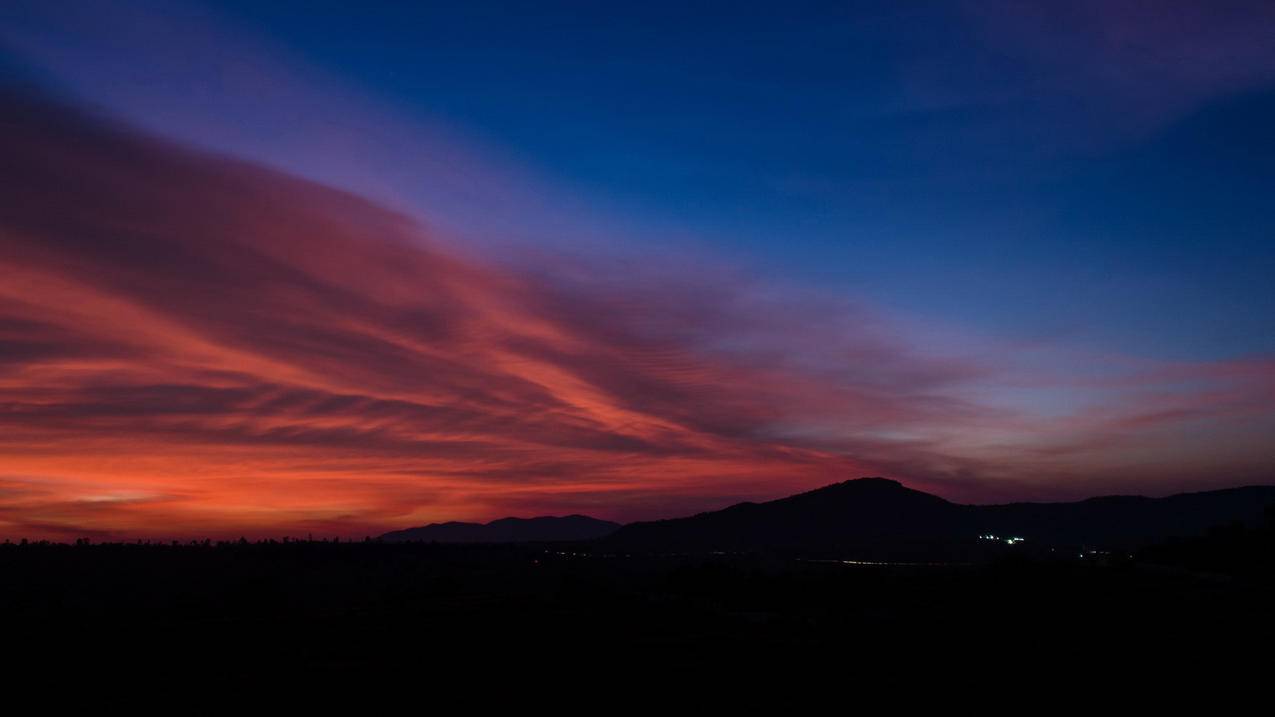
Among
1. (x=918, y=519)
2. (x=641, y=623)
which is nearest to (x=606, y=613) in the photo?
(x=641, y=623)

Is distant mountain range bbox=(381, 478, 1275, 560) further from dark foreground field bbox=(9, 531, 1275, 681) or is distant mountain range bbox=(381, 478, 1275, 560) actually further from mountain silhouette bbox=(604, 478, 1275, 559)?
dark foreground field bbox=(9, 531, 1275, 681)

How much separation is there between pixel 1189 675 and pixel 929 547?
67.0 metres

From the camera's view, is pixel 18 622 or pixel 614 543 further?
pixel 614 543

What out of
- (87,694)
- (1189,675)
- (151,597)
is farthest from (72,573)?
(1189,675)

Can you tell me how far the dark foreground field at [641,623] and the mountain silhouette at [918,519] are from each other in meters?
76.6

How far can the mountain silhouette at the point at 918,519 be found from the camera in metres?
116

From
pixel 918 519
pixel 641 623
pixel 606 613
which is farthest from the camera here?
pixel 918 519

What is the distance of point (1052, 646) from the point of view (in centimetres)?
1978

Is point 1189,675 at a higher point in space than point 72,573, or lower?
lower

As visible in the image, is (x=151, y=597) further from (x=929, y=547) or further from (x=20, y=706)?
(x=929, y=547)

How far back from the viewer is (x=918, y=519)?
125m

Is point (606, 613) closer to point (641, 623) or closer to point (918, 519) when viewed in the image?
point (641, 623)

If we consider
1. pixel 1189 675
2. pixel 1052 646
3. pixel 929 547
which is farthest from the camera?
pixel 929 547

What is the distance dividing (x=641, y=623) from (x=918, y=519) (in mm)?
110822
